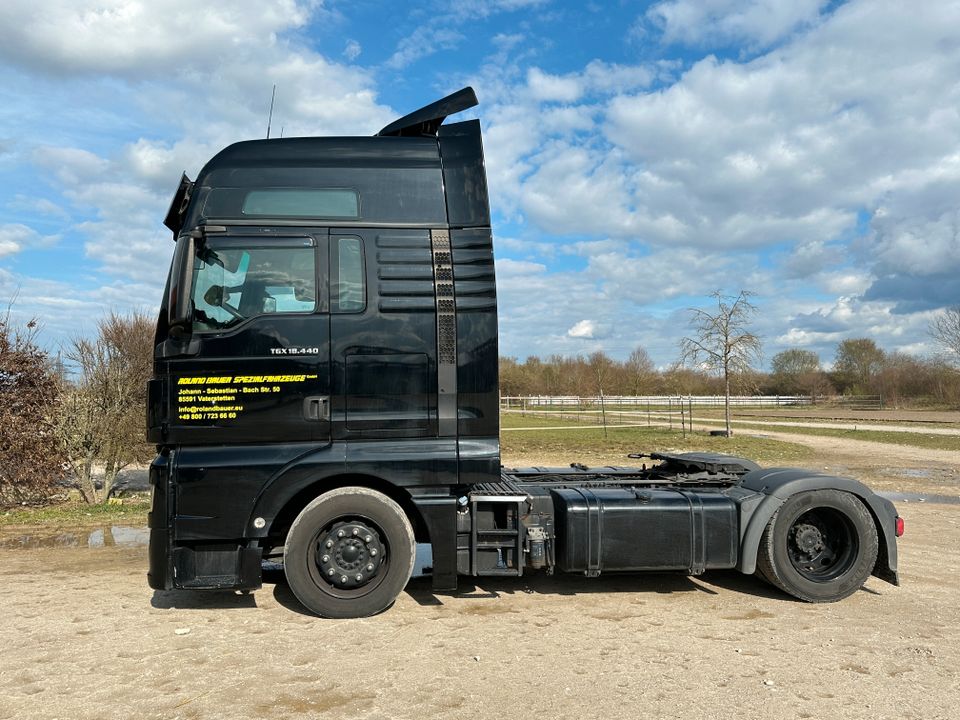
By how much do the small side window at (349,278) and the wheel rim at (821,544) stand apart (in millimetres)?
4160

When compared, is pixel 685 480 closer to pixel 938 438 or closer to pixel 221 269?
pixel 221 269

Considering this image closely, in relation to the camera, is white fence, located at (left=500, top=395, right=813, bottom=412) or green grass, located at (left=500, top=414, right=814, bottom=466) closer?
green grass, located at (left=500, top=414, right=814, bottom=466)

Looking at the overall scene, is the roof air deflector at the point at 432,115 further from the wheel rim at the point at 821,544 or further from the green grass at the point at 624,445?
the green grass at the point at 624,445

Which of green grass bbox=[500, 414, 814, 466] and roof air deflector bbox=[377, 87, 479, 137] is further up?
roof air deflector bbox=[377, 87, 479, 137]

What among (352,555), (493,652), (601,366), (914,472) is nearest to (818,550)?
(493,652)

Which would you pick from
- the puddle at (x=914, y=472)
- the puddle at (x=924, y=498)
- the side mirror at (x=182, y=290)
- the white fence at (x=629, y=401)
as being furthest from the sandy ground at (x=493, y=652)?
the white fence at (x=629, y=401)

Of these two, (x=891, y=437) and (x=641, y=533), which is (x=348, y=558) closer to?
(x=641, y=533)

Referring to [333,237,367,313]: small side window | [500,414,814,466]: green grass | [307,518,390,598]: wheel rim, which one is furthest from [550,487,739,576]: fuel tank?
[500,414,814,466]: green grass

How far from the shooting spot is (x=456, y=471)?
561cm

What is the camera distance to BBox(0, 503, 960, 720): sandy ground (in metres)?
4.07

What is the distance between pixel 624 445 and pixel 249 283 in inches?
748

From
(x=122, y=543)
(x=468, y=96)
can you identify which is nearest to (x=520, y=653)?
(x=468, y=96)

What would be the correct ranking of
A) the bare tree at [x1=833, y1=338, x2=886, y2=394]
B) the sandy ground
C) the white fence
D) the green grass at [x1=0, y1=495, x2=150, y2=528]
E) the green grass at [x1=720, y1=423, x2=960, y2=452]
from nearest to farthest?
1. the sandy ground
2. the green grass at [x1=0, y1=495, x2=150, y2=528]
3. the green grass at [x1=720, y1=423, x2=960, y2=452]
4. the white fence
5. the bare tree at [x1=833, y1=338, x2=886, y2=394]

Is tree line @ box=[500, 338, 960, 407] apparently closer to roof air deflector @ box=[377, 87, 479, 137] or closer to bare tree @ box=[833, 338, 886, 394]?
bare tree @ box=[833, 338, 886, 394]
